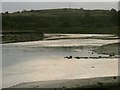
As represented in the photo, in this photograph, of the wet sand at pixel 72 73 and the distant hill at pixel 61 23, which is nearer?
A: the wet sand at pixel 72 73

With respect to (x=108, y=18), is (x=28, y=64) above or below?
below

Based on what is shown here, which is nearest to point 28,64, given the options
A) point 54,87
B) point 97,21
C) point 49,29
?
point 54,87

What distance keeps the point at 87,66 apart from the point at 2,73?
8341mm

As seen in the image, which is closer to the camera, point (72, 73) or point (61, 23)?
point (72, 73)

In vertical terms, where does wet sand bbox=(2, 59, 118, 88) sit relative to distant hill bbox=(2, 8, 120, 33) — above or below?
below

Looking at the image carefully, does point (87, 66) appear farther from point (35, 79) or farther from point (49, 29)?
point (49, 29)

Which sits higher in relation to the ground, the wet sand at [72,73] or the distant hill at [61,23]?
the distant hill at [61,23]

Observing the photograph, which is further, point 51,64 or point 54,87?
point 51,64

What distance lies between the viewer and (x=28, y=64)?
3597cm

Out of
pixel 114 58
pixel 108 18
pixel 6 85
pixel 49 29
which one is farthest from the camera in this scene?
pixel 108 18

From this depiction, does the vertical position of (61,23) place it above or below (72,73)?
above

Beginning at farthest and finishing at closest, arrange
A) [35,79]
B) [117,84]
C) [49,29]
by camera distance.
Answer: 1. [49,29]
2. [35,79]
3. [117,84]

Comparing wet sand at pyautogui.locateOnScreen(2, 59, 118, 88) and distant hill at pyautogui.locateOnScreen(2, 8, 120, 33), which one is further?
distant hill at pyautogui.locateOnScreen(2, 8, 120, 33)

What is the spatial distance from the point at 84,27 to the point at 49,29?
39.6ft
